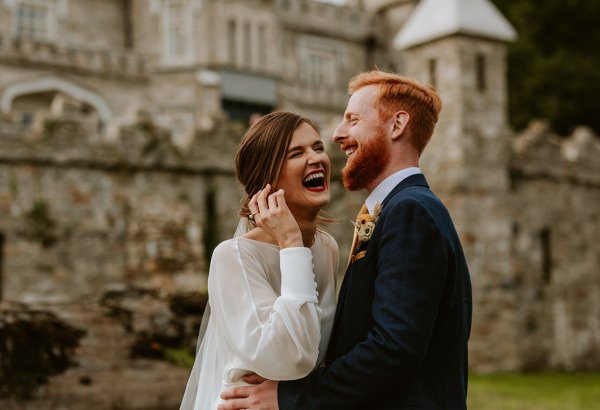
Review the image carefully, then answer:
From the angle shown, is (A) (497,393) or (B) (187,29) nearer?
(A) (497,393)

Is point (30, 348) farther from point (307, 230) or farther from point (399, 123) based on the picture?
point (399, 123)

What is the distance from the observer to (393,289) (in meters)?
2.75

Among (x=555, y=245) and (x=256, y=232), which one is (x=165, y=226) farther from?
(x=256, y=232)

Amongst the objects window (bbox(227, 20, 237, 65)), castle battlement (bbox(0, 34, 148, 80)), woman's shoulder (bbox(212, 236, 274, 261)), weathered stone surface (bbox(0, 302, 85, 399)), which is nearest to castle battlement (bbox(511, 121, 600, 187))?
weathered stone surface (bbox(0, 302, 85, 399))

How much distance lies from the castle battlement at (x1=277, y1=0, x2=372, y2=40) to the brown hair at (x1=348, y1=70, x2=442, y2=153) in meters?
32.8

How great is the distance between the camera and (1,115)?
12.3m

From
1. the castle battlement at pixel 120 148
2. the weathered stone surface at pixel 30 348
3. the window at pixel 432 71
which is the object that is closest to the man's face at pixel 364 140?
the weathered stone surface at pixel 30 348

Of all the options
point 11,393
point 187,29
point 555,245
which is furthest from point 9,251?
point 187,29

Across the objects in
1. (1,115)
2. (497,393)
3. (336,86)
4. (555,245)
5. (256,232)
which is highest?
(336,86)

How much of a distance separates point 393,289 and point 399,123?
2.06 ft

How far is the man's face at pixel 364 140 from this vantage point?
3.07 m

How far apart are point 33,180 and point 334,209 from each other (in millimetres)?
4600

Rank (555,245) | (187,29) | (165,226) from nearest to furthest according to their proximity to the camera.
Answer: (165,226) < (555,245) < (187,29)

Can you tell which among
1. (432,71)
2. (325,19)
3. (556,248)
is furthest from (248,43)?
(432,71)
